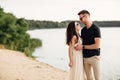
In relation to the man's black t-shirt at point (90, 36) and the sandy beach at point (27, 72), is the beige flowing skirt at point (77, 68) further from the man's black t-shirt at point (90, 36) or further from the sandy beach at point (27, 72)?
the sandy beach at point (27, 72)

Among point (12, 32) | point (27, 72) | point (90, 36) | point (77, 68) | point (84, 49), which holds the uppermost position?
point (90, 36)

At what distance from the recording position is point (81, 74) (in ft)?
32.6

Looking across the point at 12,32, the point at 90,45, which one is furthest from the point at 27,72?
the point at 12,32

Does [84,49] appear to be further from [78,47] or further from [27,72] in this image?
[27,72]

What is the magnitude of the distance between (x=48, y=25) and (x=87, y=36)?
518ft

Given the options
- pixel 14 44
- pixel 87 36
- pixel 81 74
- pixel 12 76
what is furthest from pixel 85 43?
pixel 14 44

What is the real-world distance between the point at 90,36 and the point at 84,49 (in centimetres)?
35

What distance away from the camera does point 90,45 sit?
9.45 meters

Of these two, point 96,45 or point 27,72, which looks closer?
point 96,45

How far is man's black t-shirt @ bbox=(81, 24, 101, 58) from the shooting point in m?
9.37

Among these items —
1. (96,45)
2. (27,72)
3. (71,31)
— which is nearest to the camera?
(96,45)

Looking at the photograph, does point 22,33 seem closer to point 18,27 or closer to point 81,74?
point 18,27

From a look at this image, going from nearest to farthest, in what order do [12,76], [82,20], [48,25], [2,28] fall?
[82,20]
[12,76]
[2,28]
[48,25]

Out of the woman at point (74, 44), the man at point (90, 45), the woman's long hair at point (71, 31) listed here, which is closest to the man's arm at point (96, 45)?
the man at point (90, 45)
